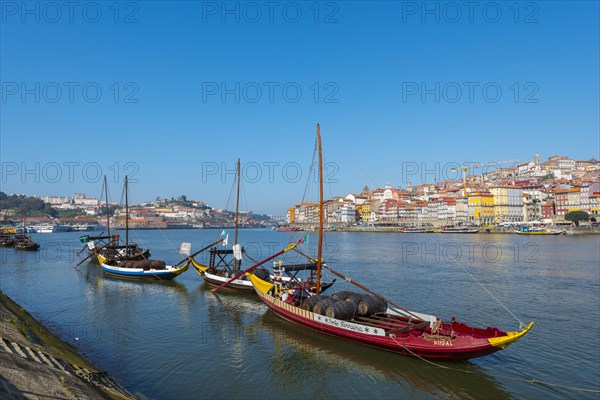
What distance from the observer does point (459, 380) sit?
14305mm

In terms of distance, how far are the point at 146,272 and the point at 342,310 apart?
75.0 ft

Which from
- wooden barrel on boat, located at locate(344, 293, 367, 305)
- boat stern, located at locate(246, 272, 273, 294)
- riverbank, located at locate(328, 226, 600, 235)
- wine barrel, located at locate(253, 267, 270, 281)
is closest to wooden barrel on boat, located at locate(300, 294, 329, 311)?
wooden barrel on boat, located at locate(344, 293, 367, 305)

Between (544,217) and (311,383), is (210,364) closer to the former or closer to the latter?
(311,383)

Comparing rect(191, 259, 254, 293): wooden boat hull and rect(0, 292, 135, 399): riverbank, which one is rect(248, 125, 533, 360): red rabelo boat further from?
rect(0, 292, 135, 399): riverbank

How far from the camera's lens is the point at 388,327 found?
17031mm

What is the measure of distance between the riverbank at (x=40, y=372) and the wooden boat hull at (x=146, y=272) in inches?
737

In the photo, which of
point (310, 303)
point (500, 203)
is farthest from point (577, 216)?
point (310, 303)

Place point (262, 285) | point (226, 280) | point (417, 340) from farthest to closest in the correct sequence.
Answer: point (226, 280) < point (262, 285) < point (417, 340)

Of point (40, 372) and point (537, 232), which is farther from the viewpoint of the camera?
point (537, 232)

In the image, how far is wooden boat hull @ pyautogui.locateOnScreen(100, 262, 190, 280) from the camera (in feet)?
112

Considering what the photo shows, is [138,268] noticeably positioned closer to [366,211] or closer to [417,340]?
[417,340]

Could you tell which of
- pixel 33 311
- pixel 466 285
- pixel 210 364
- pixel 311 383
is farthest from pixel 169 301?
pixel 466 285

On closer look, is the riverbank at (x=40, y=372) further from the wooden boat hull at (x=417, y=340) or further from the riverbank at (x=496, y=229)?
the riverbank at (x=496, y=229)

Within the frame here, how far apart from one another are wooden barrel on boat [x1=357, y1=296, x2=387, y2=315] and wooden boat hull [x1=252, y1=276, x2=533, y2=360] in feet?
3.62
